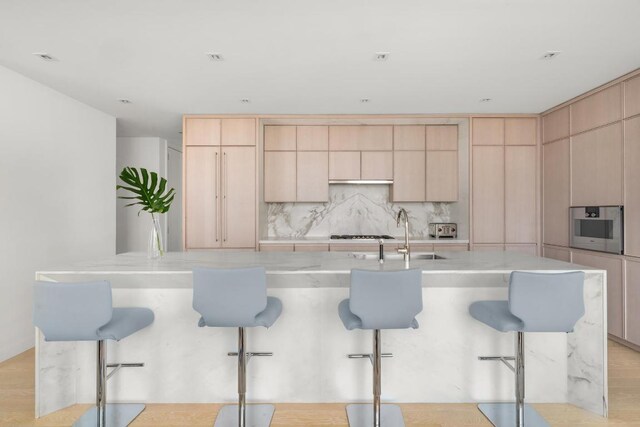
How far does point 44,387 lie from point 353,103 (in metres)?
3.73

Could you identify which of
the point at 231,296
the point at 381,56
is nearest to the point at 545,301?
the point at 231,296

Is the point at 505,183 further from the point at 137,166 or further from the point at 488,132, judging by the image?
the point at 137,166

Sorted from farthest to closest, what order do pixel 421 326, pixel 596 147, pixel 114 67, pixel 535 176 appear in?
Answer: pixel 535 176 < pixel 596 147 < pixel 114 67 < pixel 421 326

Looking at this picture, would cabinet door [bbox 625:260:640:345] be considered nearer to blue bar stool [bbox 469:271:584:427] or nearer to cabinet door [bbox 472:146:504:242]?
cabinet door [bbox 472:146:504:242]

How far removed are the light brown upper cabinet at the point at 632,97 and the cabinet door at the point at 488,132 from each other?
1.47 metres

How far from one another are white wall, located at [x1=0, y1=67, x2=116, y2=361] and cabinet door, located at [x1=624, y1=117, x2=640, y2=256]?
558 cm

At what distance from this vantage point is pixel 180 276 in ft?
7.66

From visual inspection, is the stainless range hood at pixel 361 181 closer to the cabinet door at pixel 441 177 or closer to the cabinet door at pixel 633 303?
the cabinet door at pixel 441 177

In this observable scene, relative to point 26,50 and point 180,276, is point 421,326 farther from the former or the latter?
point 26,50

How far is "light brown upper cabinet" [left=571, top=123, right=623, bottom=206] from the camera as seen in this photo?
361 centimetres

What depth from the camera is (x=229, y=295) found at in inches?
76.4

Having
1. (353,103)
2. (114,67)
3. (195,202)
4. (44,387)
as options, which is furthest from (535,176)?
(44,387)

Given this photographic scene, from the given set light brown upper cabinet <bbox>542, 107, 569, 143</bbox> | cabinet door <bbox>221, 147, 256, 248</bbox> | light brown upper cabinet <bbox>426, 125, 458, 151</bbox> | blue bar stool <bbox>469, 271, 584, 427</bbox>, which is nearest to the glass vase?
cabinet door <bbox>221, 147, 256, 248</bbox>

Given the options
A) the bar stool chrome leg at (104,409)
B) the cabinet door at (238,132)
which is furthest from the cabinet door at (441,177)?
the bar stool chrome leg at (104,409)
